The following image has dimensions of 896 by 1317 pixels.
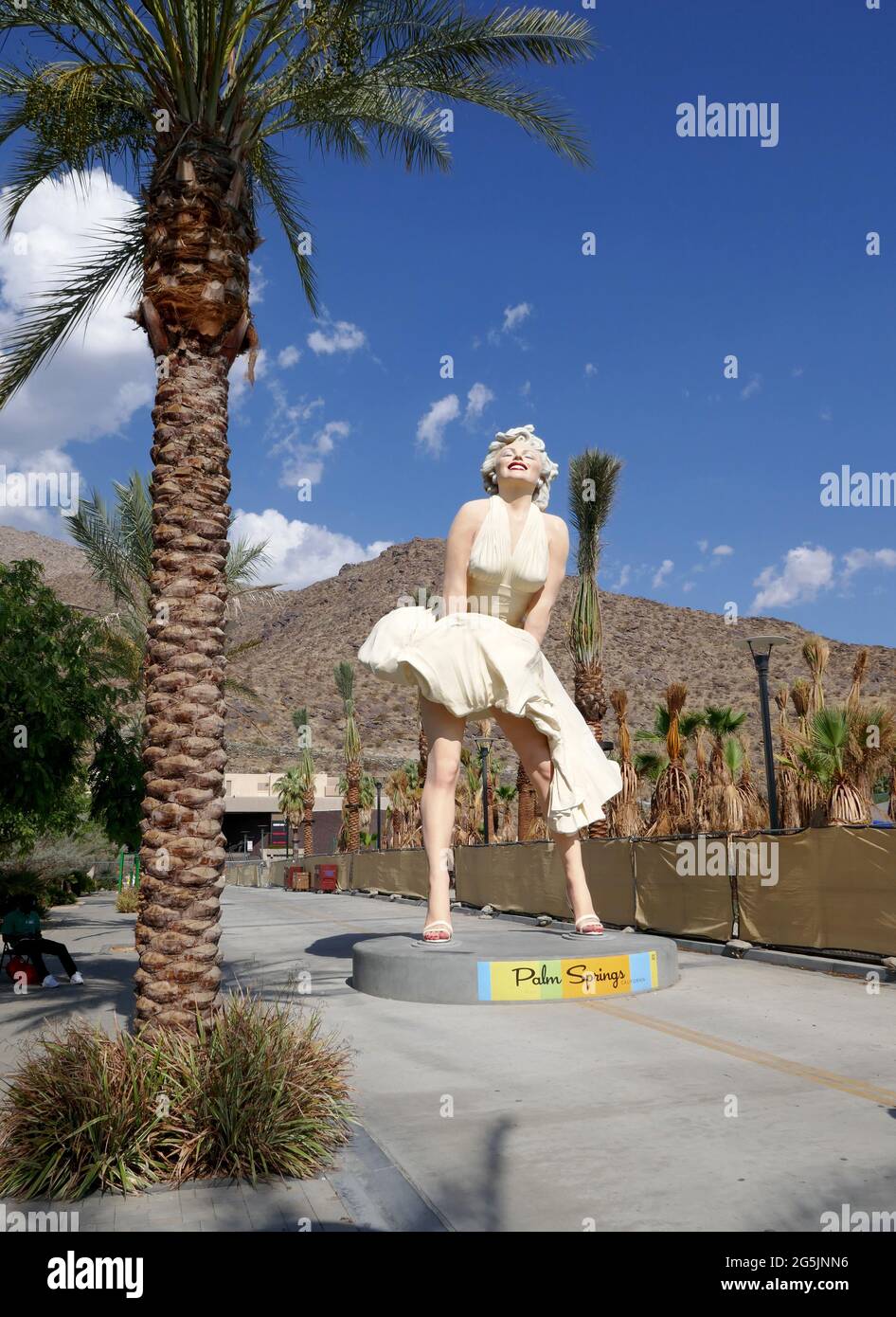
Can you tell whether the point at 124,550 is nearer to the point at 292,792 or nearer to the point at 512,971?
the point at 512,971

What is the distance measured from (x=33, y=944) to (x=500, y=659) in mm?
5935

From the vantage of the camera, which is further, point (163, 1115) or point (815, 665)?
point (815, 665)

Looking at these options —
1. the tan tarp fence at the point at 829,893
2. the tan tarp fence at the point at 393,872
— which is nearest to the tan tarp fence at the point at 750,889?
the tan tarp fence at the point at 829,893

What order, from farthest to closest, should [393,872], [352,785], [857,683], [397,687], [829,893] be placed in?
[397,687] → [352,785] → [393,872] → [857,683] → [829,893]

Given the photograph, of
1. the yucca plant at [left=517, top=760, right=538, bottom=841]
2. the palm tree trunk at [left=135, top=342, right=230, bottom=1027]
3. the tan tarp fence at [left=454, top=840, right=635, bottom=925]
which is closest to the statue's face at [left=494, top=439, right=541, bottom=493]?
the palm tree trunk at [left=135, top=342, right=230, bottom=1027]

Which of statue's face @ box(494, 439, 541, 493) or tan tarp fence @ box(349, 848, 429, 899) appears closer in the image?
statue's face @ box(494, 439, 541, 493)

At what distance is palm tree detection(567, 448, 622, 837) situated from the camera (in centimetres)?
2305

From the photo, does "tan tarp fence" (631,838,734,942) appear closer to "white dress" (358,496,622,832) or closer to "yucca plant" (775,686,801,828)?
"white dress" (358,496,622,832)

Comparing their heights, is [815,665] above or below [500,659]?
above

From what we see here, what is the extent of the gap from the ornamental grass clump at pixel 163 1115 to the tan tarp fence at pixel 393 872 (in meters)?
18.9

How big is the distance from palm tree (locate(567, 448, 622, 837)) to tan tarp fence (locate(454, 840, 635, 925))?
2.97 metres

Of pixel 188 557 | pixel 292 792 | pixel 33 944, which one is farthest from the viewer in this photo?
pixel 292 792

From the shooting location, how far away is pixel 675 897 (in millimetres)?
14180

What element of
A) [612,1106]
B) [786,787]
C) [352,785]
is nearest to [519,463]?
[612,1106]
